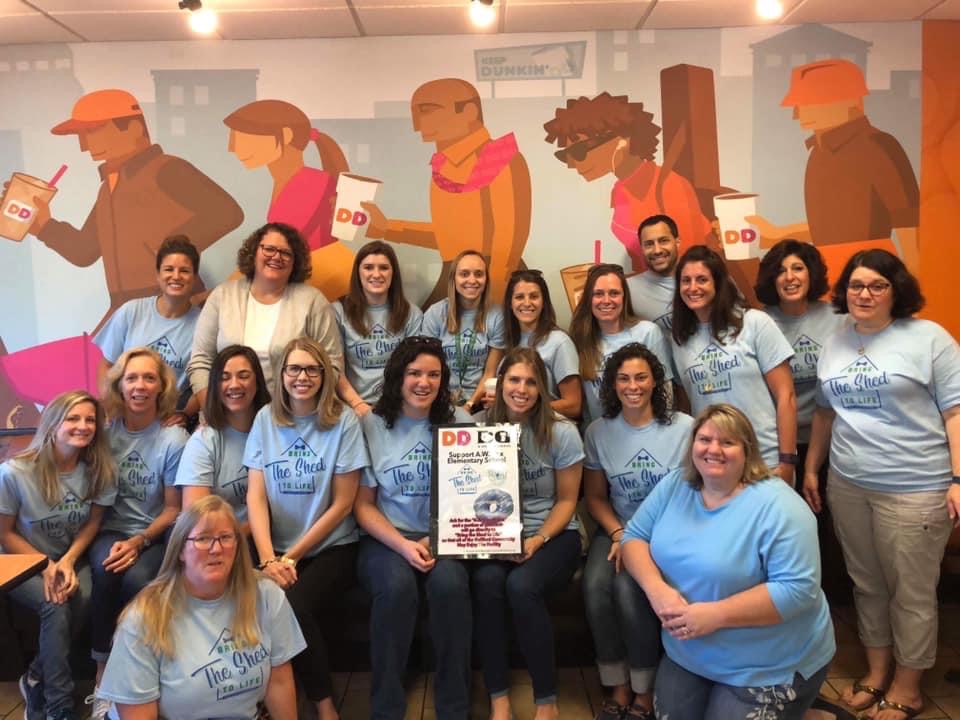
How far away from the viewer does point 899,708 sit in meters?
2.50

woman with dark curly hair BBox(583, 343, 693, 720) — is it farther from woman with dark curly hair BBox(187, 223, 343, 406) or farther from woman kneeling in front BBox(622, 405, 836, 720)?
woman with dark curly hair BBox(187, 223, 343, 406)

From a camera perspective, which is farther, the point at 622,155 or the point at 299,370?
the point at 622,155

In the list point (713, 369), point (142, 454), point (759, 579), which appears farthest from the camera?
point (713, 369)

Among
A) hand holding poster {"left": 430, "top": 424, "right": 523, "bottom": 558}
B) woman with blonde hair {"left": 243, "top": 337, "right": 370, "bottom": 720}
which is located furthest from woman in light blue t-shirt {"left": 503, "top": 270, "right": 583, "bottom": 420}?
woman with blonde hair {"left": 243, "top": 337, "right": 370, "bottom": 720}

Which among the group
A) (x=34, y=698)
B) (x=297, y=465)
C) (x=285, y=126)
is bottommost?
(x=34, y=698)

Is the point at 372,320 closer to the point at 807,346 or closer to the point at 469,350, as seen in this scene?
the point at 469,350

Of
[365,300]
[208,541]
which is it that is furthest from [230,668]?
[365,300]

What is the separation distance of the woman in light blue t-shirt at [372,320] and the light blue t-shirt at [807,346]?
183 centimetres

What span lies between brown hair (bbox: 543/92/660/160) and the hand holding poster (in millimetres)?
1929

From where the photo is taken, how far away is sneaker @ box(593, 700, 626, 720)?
8.04 feet

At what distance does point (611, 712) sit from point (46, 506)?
2301 mm

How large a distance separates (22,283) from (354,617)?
9.32ft

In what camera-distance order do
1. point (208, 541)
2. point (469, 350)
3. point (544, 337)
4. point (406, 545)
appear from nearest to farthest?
point (208, 541), point (406, 545), point (544, 337), point (469, 350)

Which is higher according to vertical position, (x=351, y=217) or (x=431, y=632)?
(x=351, y=217)
